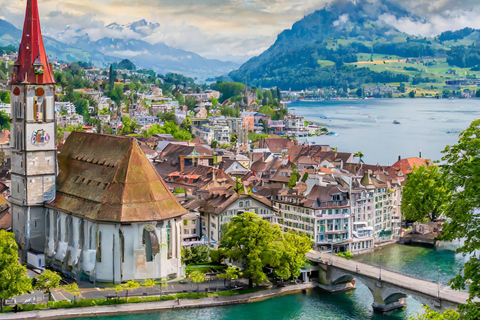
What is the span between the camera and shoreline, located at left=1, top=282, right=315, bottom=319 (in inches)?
1698

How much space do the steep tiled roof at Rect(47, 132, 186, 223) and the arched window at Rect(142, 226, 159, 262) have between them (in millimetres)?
770

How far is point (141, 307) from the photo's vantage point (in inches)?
1761

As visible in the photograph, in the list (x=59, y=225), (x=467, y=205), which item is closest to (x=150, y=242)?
(x=59, y=225)

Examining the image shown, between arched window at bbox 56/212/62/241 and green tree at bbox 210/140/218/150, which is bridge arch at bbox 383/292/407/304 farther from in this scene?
green tree at bbox 210/140/218/150

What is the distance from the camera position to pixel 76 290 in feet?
147

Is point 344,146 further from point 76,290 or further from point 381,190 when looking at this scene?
point 76,290

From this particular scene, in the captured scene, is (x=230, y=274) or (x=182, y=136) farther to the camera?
(x=182, y=136)

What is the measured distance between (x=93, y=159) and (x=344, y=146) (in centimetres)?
10712

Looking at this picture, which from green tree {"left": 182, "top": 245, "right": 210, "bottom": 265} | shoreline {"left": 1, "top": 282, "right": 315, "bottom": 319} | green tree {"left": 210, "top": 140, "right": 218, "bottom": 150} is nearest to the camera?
shoreline {"left": 1, "top": 282, "right": 315, "bottom": 319}

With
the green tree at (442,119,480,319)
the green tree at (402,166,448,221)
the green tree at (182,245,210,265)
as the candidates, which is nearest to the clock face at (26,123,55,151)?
the green tree at (182,245,210,265)

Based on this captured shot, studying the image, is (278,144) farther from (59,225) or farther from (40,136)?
(59,225)

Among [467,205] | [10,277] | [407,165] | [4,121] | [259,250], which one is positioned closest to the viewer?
[467,205]

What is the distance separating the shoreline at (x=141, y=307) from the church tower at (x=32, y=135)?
10.5 metres

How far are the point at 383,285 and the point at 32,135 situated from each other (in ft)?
86.0
